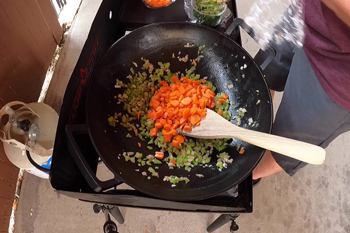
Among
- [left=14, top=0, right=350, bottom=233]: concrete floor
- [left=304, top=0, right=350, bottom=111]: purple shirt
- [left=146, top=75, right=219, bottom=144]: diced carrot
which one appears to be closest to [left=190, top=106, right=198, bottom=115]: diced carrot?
[left=146, top=75, right=219, bottom=144]: diced carrot

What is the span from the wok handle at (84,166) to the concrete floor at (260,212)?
2.43ft

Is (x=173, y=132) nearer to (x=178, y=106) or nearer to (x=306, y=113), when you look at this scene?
(x=178, y=106)

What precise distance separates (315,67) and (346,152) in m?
1.00

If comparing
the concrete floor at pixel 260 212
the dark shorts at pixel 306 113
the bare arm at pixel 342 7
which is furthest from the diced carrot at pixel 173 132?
the concrete floor at pixel 260 212

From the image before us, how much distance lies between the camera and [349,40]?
0.72 meters

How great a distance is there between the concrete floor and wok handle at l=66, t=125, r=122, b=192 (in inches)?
29.2

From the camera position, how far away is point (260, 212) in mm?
→ 1440

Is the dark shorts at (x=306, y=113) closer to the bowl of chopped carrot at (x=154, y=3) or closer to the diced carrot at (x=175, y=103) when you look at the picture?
the diced carrot at (x=175, y=103)

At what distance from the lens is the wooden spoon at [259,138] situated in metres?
0.69

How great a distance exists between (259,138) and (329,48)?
1.01 ft

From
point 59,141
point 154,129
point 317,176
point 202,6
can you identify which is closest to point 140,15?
point 202,6

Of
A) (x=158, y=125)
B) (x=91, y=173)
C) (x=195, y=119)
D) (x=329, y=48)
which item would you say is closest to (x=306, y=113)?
(x=329, y=48)

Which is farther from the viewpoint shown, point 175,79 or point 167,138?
point 175,79

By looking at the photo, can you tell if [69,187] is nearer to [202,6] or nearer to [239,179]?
[239,179]
